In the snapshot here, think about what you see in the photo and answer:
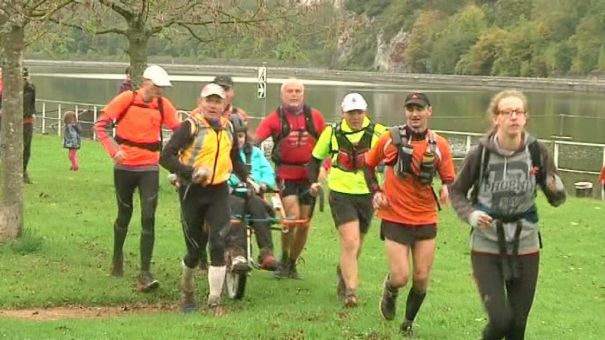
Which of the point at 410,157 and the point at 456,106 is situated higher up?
the point at 456,106

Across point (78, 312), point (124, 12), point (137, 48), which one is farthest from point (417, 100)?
point (137, 48)

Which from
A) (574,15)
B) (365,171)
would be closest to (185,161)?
(365,171)

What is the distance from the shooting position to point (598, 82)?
112 meters

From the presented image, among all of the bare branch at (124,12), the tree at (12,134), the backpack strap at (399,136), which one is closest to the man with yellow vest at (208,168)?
the backpack strap at (399,136)

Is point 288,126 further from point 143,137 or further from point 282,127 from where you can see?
point 143,137

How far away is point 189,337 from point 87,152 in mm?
19368

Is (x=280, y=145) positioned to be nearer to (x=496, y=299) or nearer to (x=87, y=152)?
(x=496, y=299)

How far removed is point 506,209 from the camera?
7086 millimetres

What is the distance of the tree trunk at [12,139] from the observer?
38.6 ft

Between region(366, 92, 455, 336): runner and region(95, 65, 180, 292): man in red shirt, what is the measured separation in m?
2.47

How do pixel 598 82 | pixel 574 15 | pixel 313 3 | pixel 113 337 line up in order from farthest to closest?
pixel 574 15 < pixel 598 82 < pixel 313 3 < pixel 113 337

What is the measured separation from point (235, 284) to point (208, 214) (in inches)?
41.4

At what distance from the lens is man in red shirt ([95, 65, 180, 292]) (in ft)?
33.3

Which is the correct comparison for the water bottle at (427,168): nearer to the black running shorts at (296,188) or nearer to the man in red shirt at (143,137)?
the black running shorts at (296,188)
